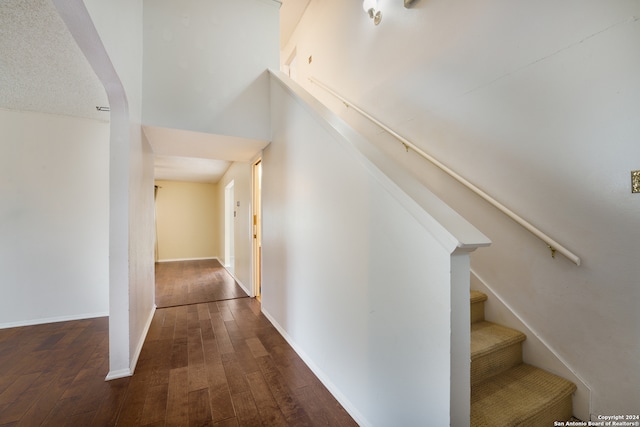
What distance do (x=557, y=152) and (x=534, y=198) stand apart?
0.95 ft

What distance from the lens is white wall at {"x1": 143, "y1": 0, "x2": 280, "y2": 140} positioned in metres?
2.39

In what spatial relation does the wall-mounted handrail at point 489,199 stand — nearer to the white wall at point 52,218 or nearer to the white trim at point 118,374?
the white trim at point 118,374

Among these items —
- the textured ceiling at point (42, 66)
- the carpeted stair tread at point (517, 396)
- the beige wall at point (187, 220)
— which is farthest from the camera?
the beige wall at point (187, 220)

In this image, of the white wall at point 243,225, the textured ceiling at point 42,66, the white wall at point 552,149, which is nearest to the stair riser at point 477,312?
the white wall at point 552,149

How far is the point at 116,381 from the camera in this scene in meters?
1.88

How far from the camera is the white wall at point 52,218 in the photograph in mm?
2861

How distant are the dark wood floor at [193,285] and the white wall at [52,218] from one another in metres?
0.94

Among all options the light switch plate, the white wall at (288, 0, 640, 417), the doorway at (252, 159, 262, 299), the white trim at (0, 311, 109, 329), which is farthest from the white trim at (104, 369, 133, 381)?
the light switch plate

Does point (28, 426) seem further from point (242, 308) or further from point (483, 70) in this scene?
point (483, 70)

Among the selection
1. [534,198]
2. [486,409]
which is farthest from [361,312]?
[534,198]

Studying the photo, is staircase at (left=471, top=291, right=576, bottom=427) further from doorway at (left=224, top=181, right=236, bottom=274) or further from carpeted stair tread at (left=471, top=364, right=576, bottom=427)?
doorway at (left=224, top=181, right=236, bottom=274)

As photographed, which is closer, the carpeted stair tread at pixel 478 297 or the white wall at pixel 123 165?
the white wall at pixel 123 165

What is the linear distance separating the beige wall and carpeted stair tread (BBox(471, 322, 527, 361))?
24.3ft

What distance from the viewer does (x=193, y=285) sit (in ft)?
15.6
